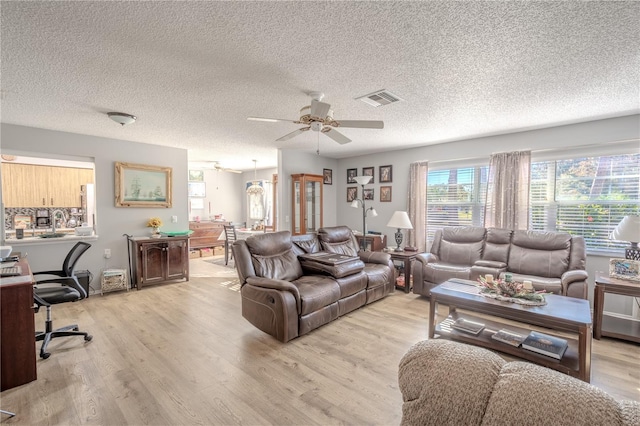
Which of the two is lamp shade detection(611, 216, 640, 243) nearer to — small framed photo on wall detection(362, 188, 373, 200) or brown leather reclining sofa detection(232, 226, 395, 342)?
brown leather reclining sofa detection(232, 226, 395, 342)

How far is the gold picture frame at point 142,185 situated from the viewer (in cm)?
472

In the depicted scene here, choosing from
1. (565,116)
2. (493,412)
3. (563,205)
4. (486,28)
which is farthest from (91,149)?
(563,205)

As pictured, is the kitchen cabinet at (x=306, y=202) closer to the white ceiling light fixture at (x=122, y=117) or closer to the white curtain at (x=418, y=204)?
the white curtain at (x=418, y=204)

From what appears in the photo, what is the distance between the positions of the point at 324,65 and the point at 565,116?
10.4 ft

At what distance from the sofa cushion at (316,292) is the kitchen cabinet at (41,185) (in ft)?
19.3

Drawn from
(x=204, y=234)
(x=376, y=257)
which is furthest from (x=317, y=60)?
(x=204, y=234)

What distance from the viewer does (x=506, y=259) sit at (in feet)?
13.3

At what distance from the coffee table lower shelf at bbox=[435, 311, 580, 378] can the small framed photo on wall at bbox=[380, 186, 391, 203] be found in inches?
120

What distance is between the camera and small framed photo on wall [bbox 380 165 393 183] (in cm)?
577

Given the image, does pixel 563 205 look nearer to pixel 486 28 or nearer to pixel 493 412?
pixel 486 28

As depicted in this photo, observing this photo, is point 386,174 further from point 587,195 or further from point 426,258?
point 587,195

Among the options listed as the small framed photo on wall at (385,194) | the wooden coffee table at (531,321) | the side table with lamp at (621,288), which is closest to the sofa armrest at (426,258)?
the wooden coffee table at (531,321)

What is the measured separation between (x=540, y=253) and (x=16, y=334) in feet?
17.8

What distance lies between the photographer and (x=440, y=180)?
5.20 metres
